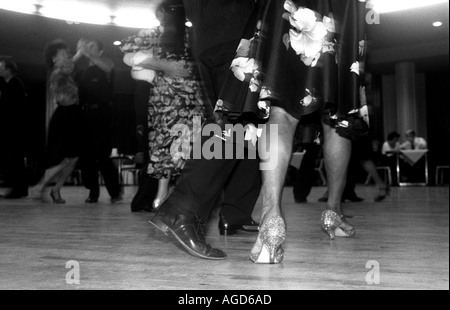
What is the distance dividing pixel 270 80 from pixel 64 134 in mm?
3163

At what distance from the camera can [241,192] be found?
1930 mm

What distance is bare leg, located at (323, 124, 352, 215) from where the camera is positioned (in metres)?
1.58

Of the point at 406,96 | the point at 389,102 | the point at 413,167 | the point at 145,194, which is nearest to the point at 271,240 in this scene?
the point at 145,194

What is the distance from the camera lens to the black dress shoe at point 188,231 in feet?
4.17

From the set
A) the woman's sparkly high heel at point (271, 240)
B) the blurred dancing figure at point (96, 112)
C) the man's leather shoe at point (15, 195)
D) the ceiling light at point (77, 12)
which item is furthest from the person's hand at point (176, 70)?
the ceiling light at point (77, 12)

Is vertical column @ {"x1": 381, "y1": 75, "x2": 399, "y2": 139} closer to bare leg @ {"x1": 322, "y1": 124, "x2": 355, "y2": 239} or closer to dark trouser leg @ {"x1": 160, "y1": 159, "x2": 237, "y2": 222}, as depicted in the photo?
bare leg @ {"x1": 322, "y1": 124, "x2": 355, "y2": 239}

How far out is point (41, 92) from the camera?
10602 millimetres

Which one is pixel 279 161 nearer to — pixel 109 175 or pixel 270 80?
pixel 270 80

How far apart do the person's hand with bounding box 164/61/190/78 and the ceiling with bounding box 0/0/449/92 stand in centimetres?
503

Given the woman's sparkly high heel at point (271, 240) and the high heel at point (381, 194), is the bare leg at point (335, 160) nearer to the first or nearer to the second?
the woman's sparkly high heel at point (271, 240)

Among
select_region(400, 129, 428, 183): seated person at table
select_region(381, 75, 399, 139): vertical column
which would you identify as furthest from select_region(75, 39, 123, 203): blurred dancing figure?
select_region(381, 75, 399, 139): vertical column

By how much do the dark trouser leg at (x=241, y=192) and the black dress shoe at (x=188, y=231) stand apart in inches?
22.3

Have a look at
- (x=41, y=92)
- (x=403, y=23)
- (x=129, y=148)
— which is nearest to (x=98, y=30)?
(x=41, y=92)
